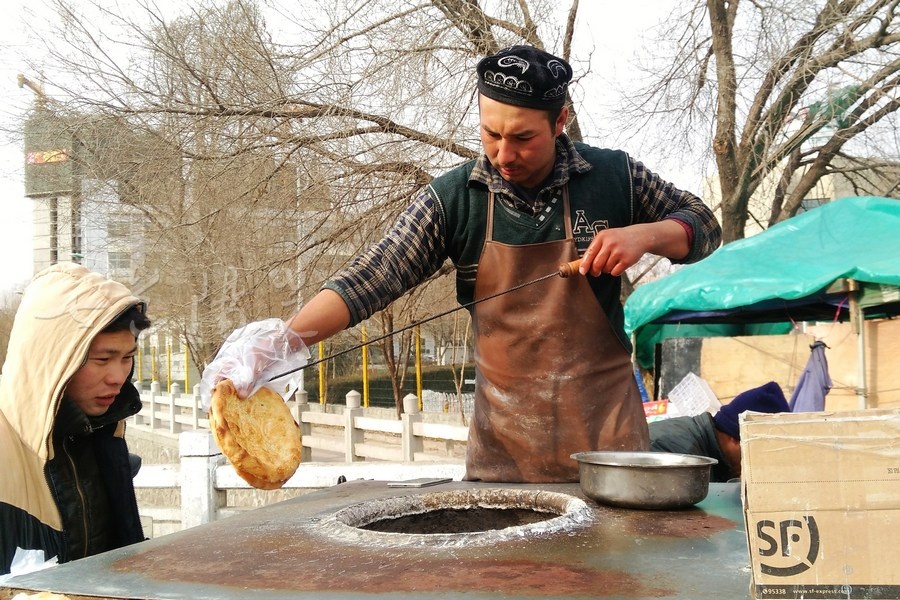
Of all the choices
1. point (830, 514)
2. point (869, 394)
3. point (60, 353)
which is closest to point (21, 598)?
point (60, 353)

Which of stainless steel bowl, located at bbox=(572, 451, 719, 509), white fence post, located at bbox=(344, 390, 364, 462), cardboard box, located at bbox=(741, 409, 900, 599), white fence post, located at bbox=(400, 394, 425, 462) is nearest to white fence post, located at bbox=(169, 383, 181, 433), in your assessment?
white fence post, located at bbox=(344, 390, 364, 462)

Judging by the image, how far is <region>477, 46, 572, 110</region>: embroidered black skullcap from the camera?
214 cm

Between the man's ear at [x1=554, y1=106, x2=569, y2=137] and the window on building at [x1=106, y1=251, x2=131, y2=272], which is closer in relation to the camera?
the man's ear at [x1=554, y1=106, x2=569, y2=137]

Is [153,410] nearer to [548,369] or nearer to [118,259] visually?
[118,259]

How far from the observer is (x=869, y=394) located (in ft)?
20.3

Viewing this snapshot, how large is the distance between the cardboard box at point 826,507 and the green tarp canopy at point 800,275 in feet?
16.1

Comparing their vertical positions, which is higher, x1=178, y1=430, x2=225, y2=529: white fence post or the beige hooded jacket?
the beige hooded jacket

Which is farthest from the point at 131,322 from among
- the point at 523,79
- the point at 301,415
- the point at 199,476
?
the point at 301,415

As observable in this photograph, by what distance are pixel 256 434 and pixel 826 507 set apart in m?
1.32

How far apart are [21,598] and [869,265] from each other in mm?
5754

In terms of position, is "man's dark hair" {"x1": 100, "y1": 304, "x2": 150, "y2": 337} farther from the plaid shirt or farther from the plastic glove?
the plaid shirt

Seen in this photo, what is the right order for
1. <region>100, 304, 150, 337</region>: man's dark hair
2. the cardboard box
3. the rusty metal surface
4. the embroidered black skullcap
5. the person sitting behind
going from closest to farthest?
1. the cardboard box
2. the rusty metal surface
3. the embroidered black skullcap
4. <region>100, 304, 150, 337</region>: man's dark hair
5. the person sitting behind

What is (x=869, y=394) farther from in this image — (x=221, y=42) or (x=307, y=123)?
(x=221, y=42)

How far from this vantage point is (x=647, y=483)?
1.78 metres
